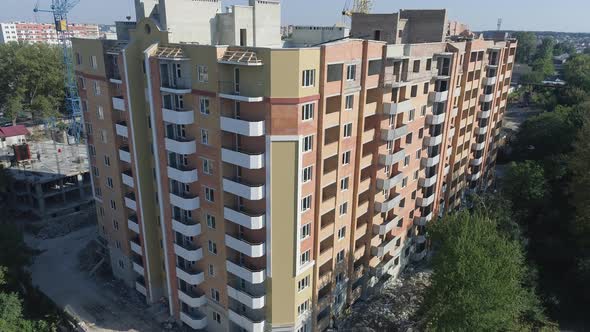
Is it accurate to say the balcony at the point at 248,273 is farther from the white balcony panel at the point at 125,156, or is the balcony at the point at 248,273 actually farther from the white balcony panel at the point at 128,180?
the white balcony panel at the point at 125,156

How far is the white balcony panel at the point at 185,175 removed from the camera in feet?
105

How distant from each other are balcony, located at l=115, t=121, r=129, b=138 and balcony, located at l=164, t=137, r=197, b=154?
6292 mm

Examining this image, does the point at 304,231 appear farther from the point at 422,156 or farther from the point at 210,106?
the point at 422,156

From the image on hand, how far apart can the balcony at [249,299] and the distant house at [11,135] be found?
73239 millimetres

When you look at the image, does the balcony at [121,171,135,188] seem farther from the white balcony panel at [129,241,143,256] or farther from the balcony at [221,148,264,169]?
the balcony at [221,148,264,169]

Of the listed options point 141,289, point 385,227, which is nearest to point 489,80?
point 385,227

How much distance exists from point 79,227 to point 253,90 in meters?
44.3

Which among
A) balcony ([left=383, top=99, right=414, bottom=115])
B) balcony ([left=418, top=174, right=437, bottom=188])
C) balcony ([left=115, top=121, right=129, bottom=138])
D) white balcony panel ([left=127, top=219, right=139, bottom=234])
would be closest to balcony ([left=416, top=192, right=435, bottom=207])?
balcony ([left=418, top=174, right=437, bottom=188])

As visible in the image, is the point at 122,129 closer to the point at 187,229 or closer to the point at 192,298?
the point at 187,229

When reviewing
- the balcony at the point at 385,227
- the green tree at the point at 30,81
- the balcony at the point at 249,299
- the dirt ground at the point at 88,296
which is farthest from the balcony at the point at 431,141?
the green tree at the point at 30,81

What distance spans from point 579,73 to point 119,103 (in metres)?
132

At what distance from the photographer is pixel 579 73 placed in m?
120

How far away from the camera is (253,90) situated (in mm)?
27359

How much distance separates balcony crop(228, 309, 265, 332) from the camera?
3312 cm
